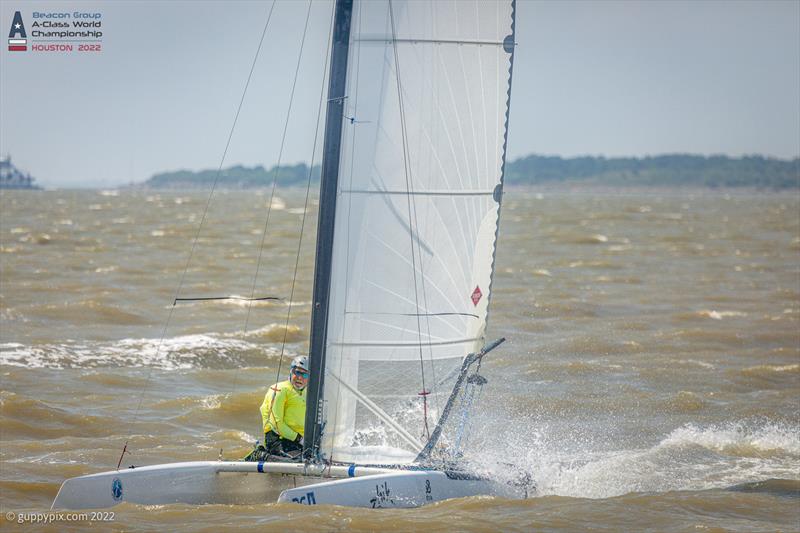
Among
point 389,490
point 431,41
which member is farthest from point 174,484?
point 431,41

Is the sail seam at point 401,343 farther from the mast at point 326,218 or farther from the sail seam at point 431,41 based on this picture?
the sail seam at point 431,41

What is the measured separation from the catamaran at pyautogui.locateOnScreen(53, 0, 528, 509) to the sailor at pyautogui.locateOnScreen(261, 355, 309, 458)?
28 centimetres

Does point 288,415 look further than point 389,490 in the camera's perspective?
Yes

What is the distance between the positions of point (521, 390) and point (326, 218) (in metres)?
8.15

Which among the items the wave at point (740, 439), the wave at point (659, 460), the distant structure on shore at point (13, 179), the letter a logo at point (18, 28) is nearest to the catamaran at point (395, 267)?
the wave at point (659, 460)

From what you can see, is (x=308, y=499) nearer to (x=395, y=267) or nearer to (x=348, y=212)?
(x=395, y=267)

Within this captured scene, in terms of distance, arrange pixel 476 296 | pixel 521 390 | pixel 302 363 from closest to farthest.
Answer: pixel 302 363 < pixel 476 296 < pixel 521 390

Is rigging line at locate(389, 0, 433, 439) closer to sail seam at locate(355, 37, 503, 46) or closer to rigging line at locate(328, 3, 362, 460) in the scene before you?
sail seam at locate(355, 37, 503, 46)

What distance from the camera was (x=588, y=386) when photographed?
16.9 m

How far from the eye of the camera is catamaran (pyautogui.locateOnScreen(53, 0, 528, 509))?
9203mm

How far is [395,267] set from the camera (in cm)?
973

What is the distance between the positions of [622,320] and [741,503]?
12.6 meters

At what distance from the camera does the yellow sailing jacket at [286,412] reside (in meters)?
9.67

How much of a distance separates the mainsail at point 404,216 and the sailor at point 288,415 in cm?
31
